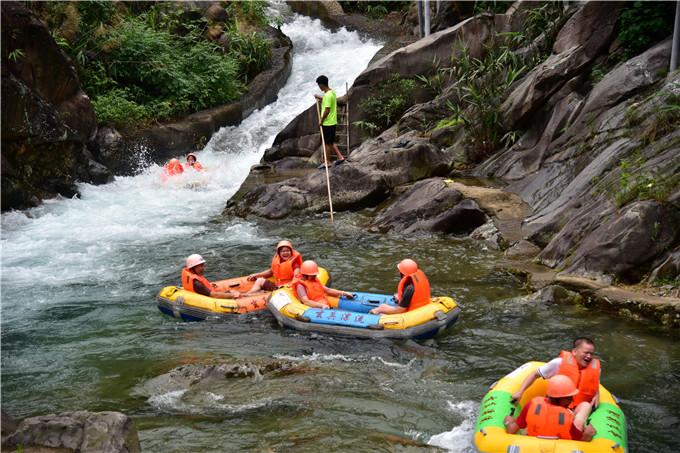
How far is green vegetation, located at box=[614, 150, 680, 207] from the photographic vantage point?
9.75 metres

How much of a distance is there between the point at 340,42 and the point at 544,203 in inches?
559

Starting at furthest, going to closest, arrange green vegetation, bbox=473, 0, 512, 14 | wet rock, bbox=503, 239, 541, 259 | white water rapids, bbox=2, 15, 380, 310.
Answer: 1. green vegetation, bbox=473, 0, 512, 14
2. white water rapids, bbox=2, 15, 380, 310
3. wet rock, bbox=503, 239, 541, 259

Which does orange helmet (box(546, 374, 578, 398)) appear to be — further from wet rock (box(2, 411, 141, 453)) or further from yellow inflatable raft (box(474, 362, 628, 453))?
wet rock (box(2, 411, 141, 453))

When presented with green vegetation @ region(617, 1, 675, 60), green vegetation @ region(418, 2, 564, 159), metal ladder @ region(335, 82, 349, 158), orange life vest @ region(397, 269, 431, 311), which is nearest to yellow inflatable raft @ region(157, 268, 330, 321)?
orange life vest @ region(397, 269, 431, 311)

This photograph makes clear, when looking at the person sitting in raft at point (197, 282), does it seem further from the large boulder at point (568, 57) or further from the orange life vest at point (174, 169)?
the orange life vest at point (174, 169)

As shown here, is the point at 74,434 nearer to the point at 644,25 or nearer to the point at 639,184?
the point at 639,184

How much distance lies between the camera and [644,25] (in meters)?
13.5

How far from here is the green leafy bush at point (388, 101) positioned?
1848cm

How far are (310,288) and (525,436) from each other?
4224 millimetres

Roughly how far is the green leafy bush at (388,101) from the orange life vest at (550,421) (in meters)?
12.9

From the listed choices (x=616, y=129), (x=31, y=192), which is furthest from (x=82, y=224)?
(x=616, y=129)

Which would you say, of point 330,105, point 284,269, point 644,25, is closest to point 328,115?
→ point 330,105

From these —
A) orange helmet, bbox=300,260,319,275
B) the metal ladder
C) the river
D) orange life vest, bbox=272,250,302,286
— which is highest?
the metal ladder

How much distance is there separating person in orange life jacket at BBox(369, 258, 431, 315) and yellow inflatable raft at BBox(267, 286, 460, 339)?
6.0 inches
